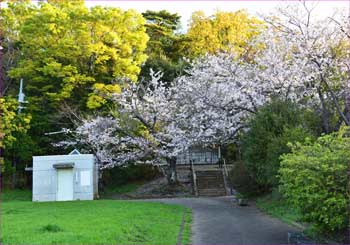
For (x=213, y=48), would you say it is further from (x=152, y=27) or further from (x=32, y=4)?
(x=32, y=4)

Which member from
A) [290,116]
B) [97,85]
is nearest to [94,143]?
[97,85]

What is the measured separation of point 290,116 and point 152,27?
2436 cm

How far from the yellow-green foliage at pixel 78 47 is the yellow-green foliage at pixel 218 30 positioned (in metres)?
6.05

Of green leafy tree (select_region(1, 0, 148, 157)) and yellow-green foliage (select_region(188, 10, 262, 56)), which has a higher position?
yellow-green foliage (select_region(188, 10, 262, 56))

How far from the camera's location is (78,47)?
89.4ft

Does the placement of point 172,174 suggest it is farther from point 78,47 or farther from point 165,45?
point 165,45

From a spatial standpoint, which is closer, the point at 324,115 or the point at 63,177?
the point at 324,115

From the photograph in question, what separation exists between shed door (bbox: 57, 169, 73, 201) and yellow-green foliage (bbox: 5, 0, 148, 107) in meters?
5.24

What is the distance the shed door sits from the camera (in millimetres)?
24875

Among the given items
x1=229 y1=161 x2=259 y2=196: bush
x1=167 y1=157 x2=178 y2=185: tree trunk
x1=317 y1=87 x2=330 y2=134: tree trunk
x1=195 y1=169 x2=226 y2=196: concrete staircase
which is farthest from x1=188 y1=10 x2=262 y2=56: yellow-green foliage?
x1=317 y1=87 x2=330 y2=134: tree trunk

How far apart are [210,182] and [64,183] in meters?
9.55

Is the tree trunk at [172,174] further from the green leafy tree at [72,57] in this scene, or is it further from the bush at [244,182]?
the bush at [244,182]

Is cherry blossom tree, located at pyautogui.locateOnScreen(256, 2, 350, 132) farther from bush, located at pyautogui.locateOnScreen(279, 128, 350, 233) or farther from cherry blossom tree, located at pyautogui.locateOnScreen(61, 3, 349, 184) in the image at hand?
bush, located at pyautogui.locateOnScreen(279, 128, 350, 233)

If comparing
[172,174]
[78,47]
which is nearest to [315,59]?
[172,174]
